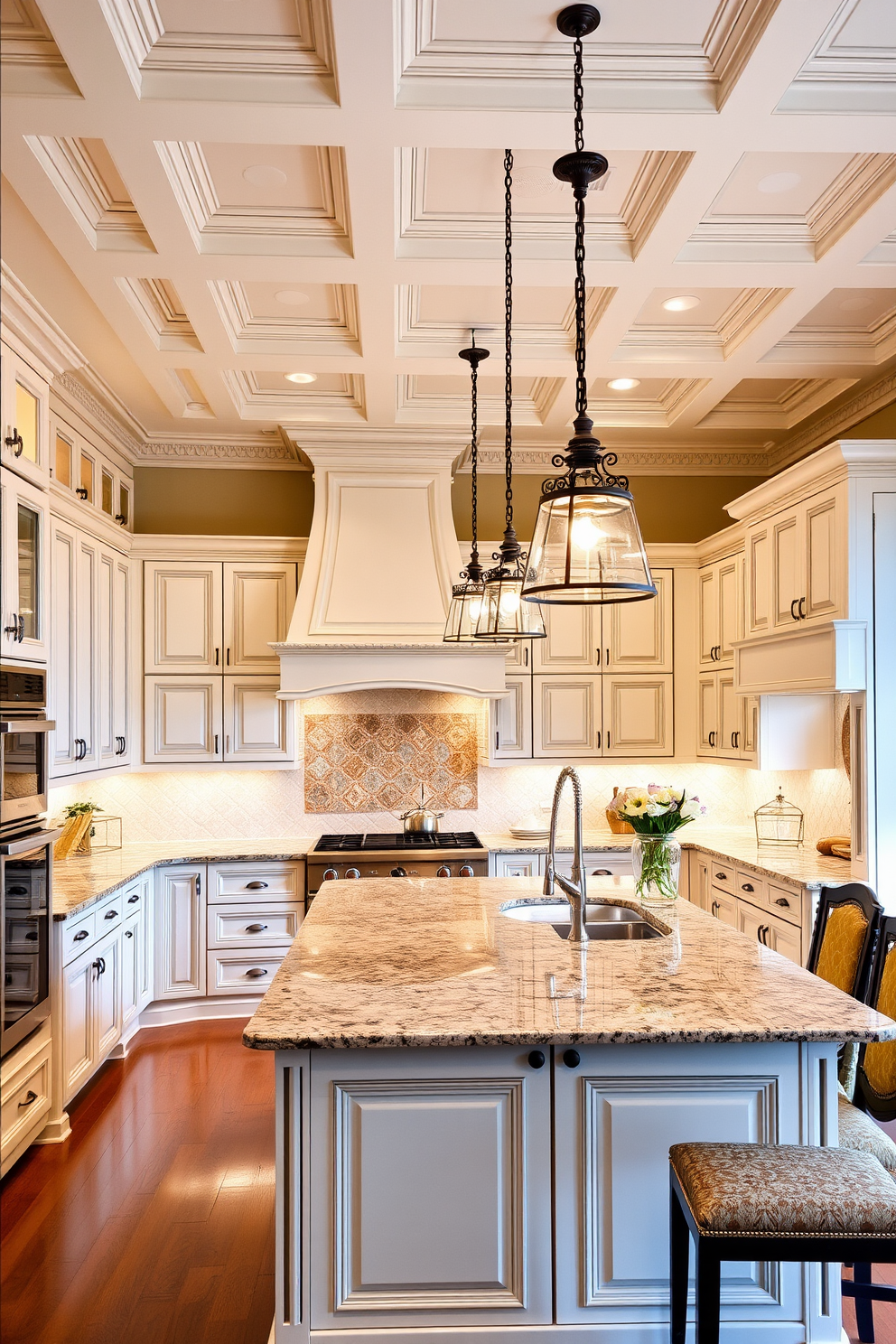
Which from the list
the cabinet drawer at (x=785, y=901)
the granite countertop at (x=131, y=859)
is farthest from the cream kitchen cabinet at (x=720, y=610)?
the granite countertop at (x=131, y=859)

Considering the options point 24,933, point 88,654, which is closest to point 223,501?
point 88,654

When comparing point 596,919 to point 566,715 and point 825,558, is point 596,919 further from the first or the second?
point 566,715

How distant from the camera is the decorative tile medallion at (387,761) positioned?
18.5ft

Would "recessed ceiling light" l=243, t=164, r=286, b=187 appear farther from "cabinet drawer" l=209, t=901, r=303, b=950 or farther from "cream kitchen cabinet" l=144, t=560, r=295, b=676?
"cabinet drawer" l=209, t=901, r=303, b=950

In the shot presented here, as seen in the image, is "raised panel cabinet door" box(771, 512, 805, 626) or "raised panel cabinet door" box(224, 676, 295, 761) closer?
"raised panel cabinet door" box(771, 512, 805, 626)

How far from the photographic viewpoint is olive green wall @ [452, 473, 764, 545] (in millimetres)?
5805

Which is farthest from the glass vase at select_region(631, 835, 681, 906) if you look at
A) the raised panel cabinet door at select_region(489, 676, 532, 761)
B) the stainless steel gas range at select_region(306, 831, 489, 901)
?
the raised panel cabinet door at select_region(489, 676, 532, 761)

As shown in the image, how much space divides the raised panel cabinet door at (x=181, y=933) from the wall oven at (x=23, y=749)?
1598 millimetres

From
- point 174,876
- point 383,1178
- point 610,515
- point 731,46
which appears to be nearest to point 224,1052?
point 174,876

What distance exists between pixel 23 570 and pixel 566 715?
3183 millimetres

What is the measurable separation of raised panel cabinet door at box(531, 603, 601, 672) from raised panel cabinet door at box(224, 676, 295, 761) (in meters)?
1.47

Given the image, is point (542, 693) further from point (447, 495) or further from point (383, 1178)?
point (383, 1178)

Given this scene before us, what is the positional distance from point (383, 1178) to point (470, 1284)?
296mm

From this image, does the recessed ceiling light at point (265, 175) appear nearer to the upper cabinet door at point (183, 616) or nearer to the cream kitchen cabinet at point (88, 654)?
the cream kitchen cabinet at point (88, 654)
